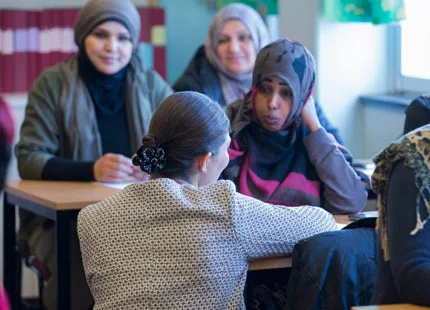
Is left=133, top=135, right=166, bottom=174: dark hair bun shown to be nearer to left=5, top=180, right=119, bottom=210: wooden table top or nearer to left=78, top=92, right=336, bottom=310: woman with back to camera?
left=78, top=92, right=336, bottom=310: woman with back to camera

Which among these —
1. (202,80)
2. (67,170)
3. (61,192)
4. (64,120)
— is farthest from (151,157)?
(202,80)

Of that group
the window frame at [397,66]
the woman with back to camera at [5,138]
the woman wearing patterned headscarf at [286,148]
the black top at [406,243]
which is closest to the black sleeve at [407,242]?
the black top at [406,243]

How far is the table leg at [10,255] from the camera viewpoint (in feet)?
11.4

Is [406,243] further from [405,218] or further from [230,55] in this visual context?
[230,55]

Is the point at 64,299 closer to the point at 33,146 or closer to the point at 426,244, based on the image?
the point at 33,146

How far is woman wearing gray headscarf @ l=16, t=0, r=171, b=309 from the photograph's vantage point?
3393 mm

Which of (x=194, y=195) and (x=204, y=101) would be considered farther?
(x=204, y=101)

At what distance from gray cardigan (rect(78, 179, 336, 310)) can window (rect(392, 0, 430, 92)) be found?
7.36 ft

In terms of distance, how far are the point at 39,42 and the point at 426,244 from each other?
129 inches

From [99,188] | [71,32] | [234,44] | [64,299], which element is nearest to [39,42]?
[71,32]

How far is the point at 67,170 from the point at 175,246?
135cm

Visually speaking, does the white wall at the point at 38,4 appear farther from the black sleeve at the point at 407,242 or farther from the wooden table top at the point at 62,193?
the black sleeve at the point at 407,242

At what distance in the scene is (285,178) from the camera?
9.13ft

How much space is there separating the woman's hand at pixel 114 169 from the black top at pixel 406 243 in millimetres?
1640
